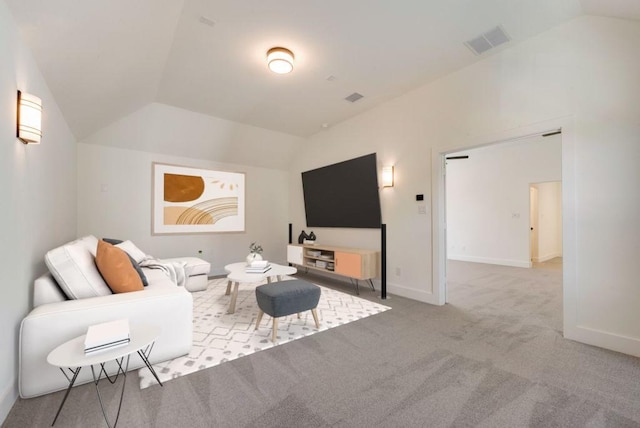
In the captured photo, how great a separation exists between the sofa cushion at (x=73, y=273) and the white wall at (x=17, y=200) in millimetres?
155

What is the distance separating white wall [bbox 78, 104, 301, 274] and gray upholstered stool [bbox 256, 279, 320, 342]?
10.7 ft

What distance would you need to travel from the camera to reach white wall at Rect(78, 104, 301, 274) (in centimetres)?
437

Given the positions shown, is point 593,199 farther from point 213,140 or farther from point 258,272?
point 213,140

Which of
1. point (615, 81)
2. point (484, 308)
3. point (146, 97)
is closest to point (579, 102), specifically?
point (615, 81)

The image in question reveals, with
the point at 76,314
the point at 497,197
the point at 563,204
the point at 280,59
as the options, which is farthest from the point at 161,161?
the point at 497,197

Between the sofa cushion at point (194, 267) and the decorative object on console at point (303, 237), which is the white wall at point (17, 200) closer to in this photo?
the sofa cushion at point (194, 267)

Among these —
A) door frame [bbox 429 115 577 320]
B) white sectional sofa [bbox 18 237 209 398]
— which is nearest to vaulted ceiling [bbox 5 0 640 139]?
door frame [bbox 429 115 577 320]

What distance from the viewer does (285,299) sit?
253 cm

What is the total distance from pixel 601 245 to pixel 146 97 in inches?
217

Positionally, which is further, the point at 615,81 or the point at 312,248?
the point at 312,248

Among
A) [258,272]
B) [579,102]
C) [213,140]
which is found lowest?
[258,272]

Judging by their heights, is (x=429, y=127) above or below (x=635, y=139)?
above

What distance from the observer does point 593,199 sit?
2463mm

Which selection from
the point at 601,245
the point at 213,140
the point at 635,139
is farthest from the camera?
the point at 213,140
